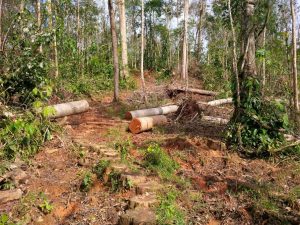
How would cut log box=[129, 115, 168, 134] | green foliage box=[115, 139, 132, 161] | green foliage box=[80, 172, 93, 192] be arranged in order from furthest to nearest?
cut log box=[129, 115, 168, 134] < green foliage box=[115, 139, 132, 161] < green foliage box=[80, 172, 93, 192]

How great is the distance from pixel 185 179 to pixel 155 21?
26.8m

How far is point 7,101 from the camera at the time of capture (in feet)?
22.2

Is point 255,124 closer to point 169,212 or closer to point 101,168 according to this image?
point 169,212

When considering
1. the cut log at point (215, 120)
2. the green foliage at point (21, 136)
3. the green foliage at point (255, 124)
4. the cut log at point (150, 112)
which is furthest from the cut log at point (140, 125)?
the green foliage at point (21, 136)

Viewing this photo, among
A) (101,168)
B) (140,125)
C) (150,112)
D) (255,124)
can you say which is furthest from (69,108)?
(255,124)

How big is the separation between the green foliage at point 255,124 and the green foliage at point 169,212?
2.58 m

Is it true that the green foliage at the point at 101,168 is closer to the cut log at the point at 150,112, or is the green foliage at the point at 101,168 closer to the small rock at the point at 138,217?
the small rock at the point at 138,217

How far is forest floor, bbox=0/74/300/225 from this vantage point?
15.3 ft

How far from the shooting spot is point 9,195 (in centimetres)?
476

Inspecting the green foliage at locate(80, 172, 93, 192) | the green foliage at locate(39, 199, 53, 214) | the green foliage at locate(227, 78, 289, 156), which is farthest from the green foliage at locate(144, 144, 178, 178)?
the green foliage at locate(39, 199, 53, 214)

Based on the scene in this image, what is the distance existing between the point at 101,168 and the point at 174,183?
1.33 metres

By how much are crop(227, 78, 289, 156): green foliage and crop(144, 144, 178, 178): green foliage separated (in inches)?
62.9

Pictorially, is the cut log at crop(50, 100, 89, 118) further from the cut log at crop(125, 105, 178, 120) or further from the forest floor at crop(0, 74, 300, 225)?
the cut log at crop(125, 105, 178, 120)

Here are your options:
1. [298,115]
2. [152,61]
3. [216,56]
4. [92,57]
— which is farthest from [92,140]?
[152,61]
